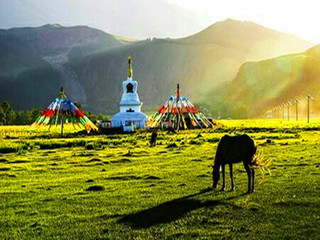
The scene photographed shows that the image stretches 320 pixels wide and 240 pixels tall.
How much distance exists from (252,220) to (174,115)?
76.5m

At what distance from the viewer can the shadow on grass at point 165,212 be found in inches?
730

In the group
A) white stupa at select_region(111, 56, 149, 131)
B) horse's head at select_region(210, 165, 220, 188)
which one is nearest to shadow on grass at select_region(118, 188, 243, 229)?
horse's head at select_region(210, 165, 220, 188)

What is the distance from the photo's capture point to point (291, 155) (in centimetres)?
3988

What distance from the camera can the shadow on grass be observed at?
18531 mm

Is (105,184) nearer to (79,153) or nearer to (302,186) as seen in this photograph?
(302,186)

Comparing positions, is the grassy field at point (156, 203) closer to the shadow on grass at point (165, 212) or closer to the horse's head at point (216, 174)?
the shadow on grass at point (165, 212)

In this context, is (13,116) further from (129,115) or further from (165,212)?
(165,212)

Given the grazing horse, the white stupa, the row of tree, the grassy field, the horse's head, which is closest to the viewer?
the grassy field

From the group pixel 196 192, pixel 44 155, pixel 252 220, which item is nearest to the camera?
pixel 252 220

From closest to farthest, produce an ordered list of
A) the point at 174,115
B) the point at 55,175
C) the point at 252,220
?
the point at 252,220, the point at 55,175, the point at 174,115

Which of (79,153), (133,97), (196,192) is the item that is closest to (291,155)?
(196,192)

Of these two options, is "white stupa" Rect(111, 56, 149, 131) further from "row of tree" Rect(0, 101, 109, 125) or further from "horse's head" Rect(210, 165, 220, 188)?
"horse's head" Rect(210, 165, 220, 188)

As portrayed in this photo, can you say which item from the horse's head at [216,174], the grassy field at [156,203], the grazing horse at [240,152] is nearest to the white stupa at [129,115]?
the grassy field at [156,203]

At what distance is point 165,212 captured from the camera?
19.9 metres
